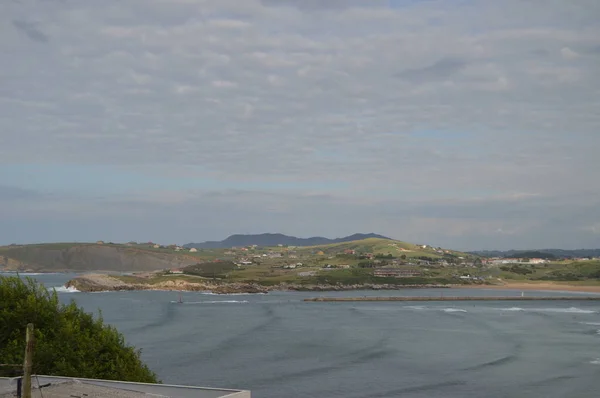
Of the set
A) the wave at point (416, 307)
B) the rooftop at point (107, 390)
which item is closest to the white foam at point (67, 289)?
the wave at point (416, 307)

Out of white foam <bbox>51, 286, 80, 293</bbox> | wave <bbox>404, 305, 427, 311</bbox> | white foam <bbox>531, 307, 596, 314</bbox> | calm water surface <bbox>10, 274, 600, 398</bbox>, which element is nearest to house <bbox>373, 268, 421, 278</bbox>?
wave <bbox>404, 305, 427, 311</bbox>

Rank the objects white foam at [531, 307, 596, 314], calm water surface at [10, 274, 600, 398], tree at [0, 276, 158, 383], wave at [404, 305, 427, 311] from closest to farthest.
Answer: tree at [0, 276, 158, 383]
calm water surface at [10, 274, 600, 398]
white foam at [531, 307, 596, 314]
wave at [404, 305, 427, 311]

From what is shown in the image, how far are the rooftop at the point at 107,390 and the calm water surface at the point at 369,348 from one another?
967 inches

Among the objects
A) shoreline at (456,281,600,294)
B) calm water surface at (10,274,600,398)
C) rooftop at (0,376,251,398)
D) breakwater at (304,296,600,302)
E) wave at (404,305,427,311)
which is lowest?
calm water surface at (10,274,600,398)

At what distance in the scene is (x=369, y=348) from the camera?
6875cm

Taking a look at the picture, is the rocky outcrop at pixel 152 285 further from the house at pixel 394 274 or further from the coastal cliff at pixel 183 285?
the house at pixel 394 274

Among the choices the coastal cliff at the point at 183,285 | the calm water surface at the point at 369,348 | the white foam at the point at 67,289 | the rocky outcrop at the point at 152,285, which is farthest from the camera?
the coastal cliff at the point at 183,285

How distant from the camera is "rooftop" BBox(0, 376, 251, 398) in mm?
20250

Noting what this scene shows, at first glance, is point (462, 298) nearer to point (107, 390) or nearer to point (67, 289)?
point (67, 289)

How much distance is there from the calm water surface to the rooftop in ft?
80.6

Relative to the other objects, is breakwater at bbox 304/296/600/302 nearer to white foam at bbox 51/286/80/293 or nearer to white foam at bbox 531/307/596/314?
white foam at bbox 531/307/596/314

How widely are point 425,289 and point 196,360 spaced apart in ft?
411

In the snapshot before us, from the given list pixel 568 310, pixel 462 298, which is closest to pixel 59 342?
pixel 568 310

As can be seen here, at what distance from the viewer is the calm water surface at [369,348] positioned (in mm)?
50094
